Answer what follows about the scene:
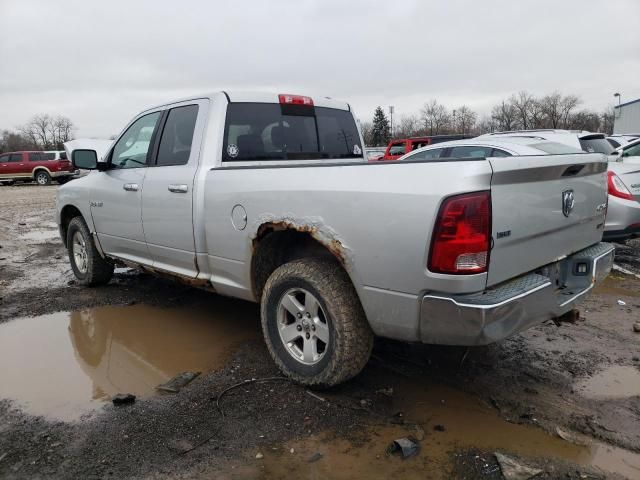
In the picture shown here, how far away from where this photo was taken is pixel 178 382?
3676 mm

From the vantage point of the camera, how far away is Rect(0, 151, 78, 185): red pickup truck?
89.8ft

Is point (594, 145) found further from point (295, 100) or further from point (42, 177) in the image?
point (42, 177)

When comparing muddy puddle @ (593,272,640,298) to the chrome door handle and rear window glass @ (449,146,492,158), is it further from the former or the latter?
the chrome door handle

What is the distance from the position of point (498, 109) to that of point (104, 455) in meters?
88.7

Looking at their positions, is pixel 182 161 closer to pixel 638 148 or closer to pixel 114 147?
pixel 114 147

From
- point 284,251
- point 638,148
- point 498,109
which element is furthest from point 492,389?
point 498,109

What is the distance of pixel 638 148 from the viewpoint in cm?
839

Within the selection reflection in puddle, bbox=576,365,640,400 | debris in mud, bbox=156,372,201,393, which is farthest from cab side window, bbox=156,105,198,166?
reflection in puddle, bbox=576,365,640,400

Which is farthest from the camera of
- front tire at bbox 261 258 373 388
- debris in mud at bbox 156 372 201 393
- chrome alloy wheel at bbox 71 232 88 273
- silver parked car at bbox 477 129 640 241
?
silver parked car at bbox 477 129 640 241

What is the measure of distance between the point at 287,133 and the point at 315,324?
76.5 inches

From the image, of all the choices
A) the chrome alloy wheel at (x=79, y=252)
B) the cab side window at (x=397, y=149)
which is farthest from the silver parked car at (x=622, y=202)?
the cab side window at (x=397, y=149)

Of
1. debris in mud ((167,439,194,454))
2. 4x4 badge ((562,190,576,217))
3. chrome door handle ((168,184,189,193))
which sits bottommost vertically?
debris in mud ((167,439,194,454))

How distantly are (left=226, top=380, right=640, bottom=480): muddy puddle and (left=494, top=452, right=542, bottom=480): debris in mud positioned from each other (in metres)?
0.08

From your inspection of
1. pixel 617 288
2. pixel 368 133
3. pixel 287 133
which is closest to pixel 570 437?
pixel 287 133
